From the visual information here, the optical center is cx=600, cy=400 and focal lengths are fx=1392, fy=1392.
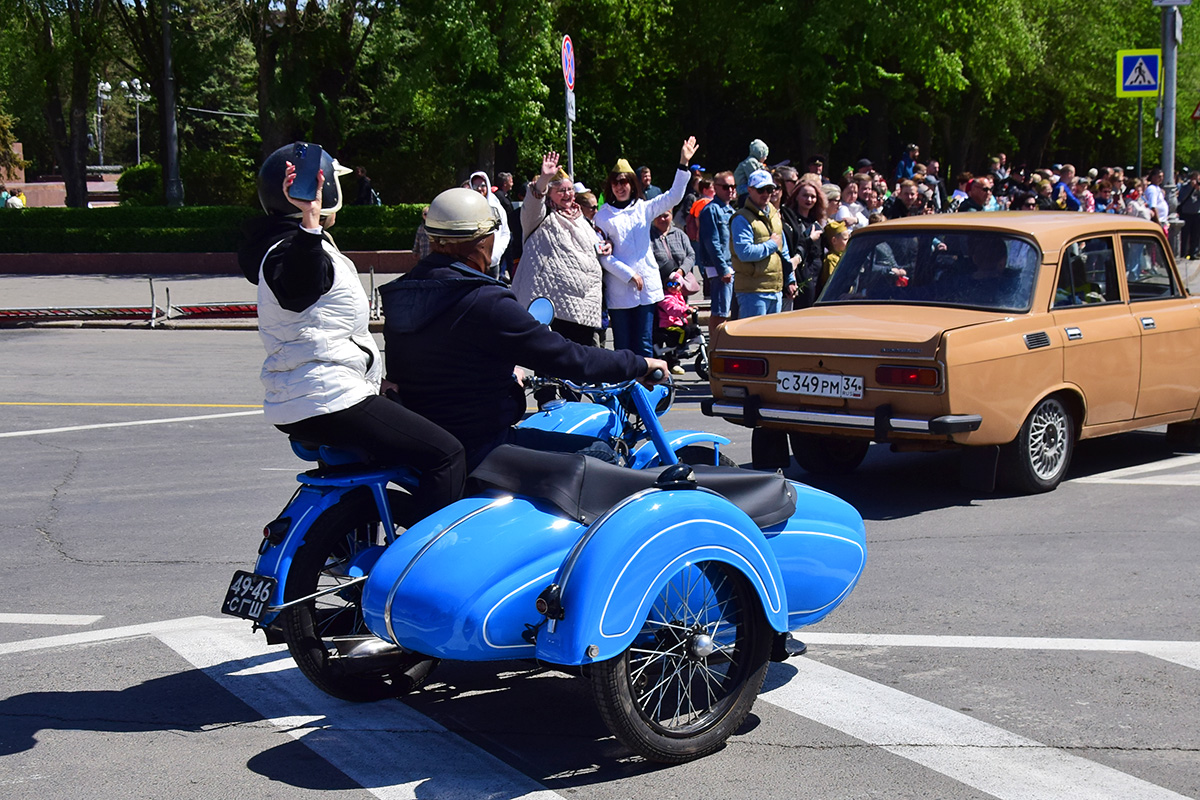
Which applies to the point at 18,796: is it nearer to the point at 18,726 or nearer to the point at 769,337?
the point at 18,726

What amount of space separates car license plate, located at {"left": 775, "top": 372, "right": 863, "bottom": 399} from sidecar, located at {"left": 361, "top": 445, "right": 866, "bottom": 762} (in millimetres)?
3423

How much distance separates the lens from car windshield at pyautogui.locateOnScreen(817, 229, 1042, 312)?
8.67 meters

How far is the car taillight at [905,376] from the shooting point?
7895 millimetres

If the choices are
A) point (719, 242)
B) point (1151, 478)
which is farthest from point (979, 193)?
point (1151, 478)

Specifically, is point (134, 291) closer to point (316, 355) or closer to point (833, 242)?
point (833, 242)

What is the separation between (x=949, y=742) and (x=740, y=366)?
4443 millimetres

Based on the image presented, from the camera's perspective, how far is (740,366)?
8.82 meters

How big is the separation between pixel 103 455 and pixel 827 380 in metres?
5.58

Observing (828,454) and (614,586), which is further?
(828,454)

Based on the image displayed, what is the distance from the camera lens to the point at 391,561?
14.6 ft

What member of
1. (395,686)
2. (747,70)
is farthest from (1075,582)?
(747,70)

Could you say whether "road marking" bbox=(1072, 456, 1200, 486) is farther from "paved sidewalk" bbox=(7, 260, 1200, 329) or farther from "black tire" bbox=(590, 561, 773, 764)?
"paved sidewalk" bbox=(7, 260, 1200, 329)

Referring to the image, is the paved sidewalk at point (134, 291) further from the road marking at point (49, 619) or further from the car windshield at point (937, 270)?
the road marking at point (49, 619)

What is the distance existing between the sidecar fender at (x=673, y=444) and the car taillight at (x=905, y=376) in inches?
102
